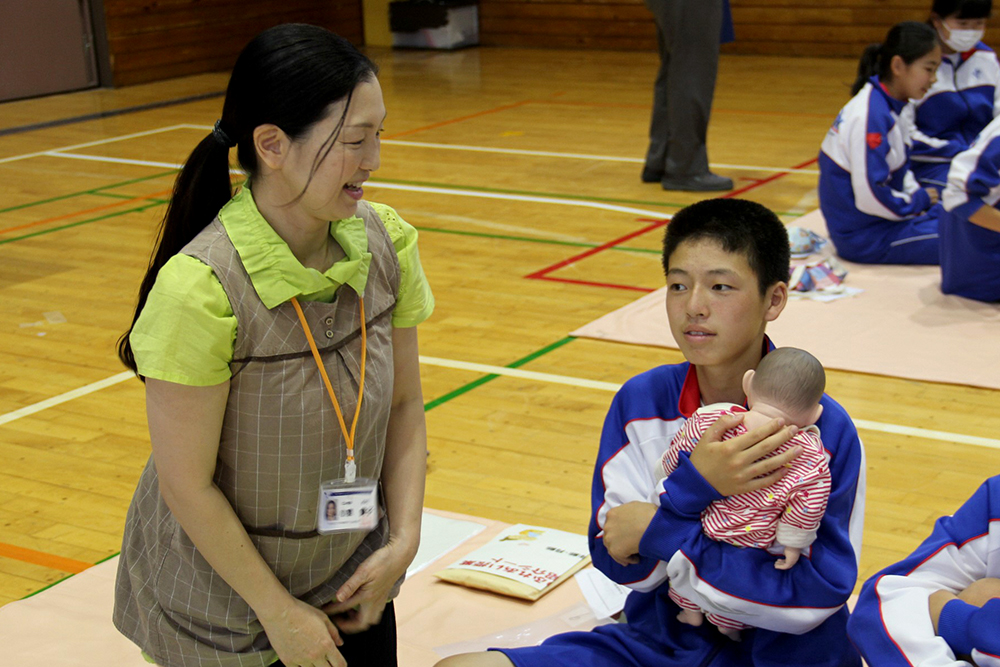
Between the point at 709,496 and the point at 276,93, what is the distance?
747mm

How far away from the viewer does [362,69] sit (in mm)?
1467

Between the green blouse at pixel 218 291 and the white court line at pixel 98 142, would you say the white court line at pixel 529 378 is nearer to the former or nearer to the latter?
the green blouse at pixel 218 291

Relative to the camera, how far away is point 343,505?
1529 mm

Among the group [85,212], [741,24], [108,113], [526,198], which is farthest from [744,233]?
[741,24]

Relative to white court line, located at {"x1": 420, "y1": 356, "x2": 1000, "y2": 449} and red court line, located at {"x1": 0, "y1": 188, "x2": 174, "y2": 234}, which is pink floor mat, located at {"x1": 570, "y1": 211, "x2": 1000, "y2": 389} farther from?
red court line, located at {"x1": 0, "y1": 188, "x2": 174, "y2": 234}

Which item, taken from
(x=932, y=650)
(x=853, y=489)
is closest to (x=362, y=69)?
(x=853, y=489)

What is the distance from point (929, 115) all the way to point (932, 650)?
12.9 ft

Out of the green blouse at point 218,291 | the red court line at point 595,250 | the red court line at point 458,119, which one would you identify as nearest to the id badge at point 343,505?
the green blouse at point 218,291

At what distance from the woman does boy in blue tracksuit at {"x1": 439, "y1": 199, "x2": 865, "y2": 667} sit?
299 mm

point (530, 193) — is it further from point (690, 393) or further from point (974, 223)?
point (690, 393)

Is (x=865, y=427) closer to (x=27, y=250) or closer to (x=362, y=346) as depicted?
(x=362, y=346)

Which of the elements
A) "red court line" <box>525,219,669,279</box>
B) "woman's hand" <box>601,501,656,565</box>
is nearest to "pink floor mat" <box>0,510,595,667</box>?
"woman's hand" <box>601,501,656,565</box>

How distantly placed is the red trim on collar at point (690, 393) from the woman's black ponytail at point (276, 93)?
24.7 inches

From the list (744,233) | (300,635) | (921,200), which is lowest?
(921,200)
